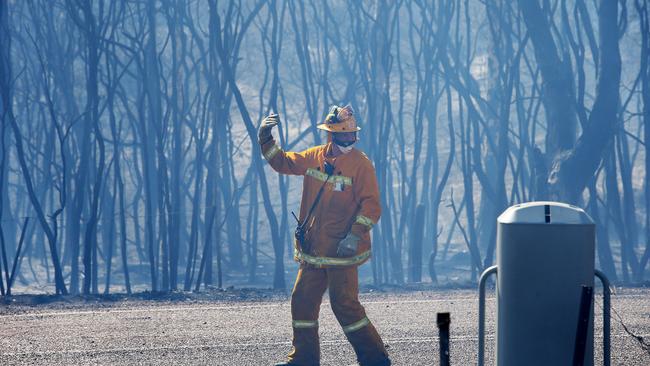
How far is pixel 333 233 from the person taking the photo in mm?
6723

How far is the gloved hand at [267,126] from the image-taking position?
675 cm

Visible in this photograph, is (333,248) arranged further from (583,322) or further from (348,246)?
(583,322)

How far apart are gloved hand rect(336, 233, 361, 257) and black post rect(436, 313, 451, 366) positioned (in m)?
2.57

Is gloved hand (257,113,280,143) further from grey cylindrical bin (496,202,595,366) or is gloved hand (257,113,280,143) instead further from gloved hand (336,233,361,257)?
grey cylindrical bin (496,202,595,366)

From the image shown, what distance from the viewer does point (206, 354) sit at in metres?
7.24

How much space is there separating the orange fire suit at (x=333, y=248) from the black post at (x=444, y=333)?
2.60m

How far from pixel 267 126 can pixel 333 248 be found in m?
0.96

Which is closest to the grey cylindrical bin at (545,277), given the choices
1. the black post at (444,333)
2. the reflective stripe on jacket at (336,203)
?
the black post at (444,333)

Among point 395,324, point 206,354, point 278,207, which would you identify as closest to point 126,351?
point 206,354

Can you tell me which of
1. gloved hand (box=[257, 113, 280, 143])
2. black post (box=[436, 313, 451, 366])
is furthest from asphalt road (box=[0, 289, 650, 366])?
black post (box=[436, 313, 451, 366])

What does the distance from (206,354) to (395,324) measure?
232cm

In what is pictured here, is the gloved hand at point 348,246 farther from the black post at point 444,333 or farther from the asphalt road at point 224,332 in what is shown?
the black post at point 444,333

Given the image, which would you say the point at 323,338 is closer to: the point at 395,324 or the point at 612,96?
the point at 395,324

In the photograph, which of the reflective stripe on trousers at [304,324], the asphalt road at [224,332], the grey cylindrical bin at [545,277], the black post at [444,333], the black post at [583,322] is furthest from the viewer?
the asphalt road at [224,332]
